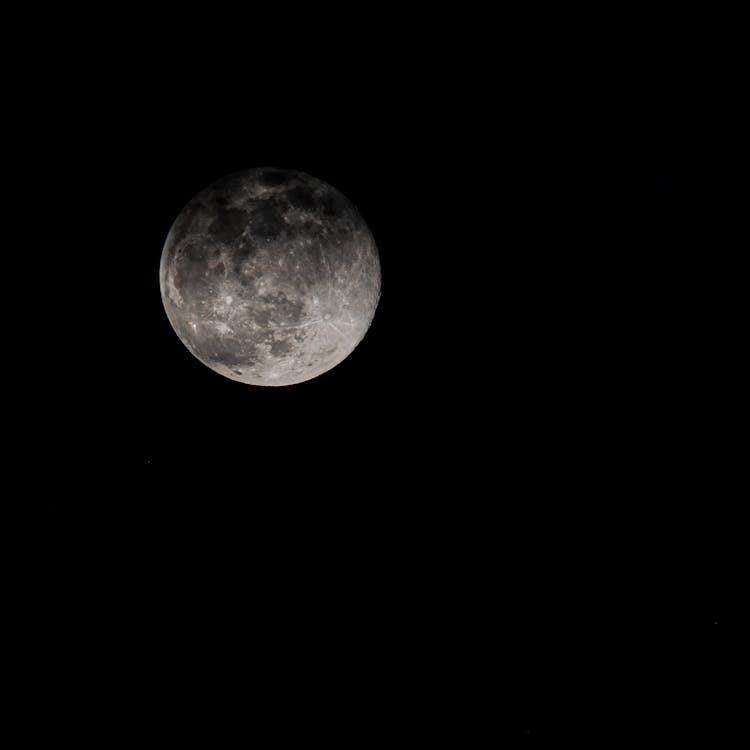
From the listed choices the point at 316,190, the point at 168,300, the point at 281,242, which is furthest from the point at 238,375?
the point at 316,190

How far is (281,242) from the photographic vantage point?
326 centimetres

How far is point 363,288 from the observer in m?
3.57

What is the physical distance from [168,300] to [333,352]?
1098mm

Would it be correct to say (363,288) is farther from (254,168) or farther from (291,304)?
(254,168)

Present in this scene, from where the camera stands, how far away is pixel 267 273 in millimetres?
3230

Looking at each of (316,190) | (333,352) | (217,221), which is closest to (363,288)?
(333,352)

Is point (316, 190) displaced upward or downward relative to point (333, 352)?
upward

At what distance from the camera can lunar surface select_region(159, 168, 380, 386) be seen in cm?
326

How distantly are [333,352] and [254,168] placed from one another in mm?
1260

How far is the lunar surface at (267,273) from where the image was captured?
10.7ft

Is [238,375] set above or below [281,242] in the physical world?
below

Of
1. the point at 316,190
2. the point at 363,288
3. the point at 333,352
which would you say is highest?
the point at 316,190

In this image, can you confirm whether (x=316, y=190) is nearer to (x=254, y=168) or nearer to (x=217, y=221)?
(x=254, y=168)

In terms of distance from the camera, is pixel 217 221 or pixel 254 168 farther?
pixel 254 168
